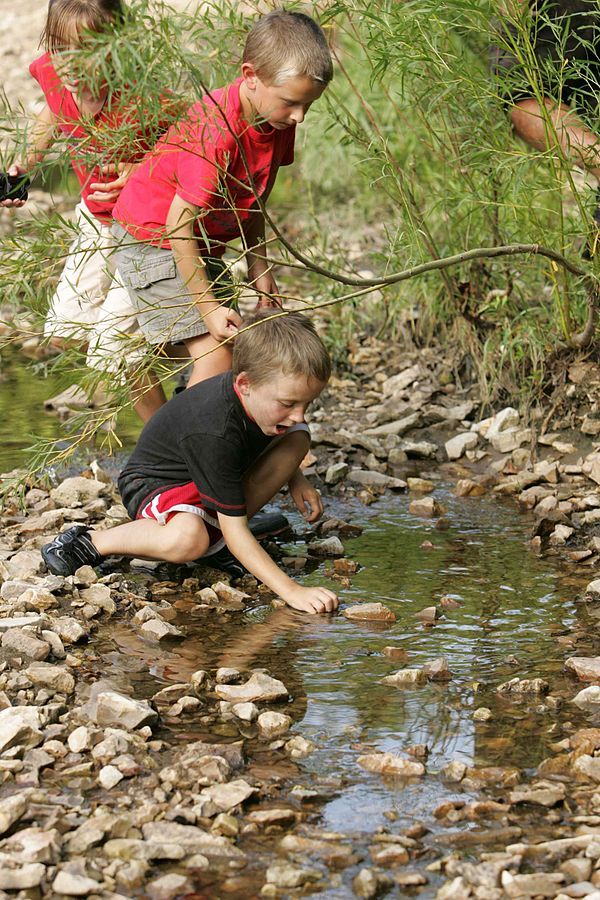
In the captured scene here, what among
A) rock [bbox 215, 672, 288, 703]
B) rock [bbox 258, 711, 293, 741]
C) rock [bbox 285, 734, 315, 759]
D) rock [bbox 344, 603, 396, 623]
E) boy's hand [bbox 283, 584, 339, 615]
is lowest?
rock [bbox 344, 603, 396, 623]

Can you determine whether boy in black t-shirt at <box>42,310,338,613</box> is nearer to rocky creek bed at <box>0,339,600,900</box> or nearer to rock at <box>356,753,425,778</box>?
rocky creek bed at <box>0,339,600,900</box>

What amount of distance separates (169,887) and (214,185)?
187cm

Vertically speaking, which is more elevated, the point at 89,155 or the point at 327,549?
the point at 89,155

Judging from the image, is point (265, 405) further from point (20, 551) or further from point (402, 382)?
point (402, 382)

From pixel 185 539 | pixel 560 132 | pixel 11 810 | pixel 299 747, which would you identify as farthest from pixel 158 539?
pixel 560 132

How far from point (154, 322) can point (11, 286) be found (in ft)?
1.93

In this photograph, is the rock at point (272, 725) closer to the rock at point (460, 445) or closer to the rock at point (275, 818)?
the rock at point (275, 818)

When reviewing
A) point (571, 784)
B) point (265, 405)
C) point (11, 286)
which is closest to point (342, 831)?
point (571, 784)

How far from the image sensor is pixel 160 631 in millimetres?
2889

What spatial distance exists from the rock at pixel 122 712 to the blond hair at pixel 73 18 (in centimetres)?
194

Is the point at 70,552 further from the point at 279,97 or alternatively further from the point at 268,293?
the point at 279,97

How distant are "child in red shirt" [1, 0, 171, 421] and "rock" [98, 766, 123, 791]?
1137mm

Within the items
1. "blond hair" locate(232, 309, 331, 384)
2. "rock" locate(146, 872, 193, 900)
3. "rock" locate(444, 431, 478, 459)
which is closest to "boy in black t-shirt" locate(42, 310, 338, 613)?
"blond hair" locate(232, 309, 331, 384)

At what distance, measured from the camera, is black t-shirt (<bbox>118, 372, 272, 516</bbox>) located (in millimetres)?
3115
